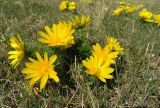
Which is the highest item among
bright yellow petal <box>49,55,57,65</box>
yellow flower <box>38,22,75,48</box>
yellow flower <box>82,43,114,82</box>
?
yellow flower <box>38,22,75,48</box>

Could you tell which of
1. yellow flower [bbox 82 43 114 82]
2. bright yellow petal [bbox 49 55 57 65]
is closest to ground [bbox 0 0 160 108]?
yellow flower [bbox 82 43 114 82]

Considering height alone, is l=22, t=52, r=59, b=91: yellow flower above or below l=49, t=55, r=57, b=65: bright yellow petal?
below

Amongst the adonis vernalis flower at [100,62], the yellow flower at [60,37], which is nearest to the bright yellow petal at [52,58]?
the yellow flower at [60,37]

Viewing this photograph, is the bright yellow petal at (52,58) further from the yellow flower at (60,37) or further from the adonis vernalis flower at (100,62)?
the adonis vernalis flower at (100,62)

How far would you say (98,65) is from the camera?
2.23 metres

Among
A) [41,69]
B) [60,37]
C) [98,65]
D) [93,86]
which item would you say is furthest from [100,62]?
[41,69]

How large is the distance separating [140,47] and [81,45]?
681mm

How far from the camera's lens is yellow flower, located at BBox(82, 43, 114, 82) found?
215cm

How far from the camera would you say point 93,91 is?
7.21 feet

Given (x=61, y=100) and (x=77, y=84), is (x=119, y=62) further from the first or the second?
(x=61, y=100)

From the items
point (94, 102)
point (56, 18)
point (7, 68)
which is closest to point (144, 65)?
point (94, 102)

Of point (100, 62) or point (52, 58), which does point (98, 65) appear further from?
point (52, 58)

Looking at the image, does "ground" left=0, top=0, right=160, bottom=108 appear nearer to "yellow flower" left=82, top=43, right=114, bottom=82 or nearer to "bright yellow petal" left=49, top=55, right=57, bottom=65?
"yellow flower" left=82, top=43, right=114, bottom=82

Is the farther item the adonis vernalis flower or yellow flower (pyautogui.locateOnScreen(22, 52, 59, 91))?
the adonis vernalis flower
